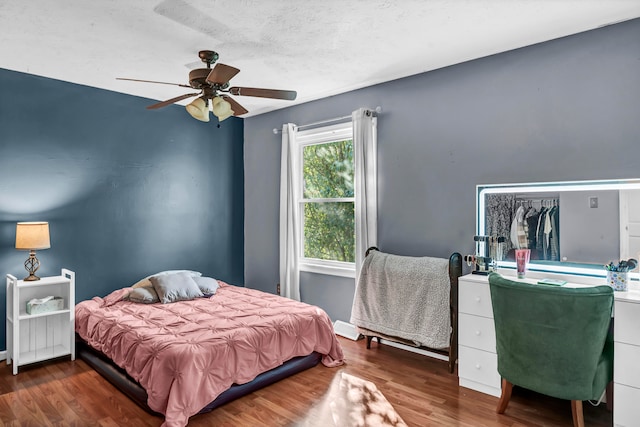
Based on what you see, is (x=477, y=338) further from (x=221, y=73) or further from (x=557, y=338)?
(x=221, y=73)

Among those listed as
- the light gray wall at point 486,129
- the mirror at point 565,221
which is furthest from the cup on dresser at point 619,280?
the light gray wall at point 486,129

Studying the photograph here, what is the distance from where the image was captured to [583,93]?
9.12 ft

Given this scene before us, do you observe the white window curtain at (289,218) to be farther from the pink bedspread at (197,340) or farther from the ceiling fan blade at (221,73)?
the ceiling fan blade at (221,73)

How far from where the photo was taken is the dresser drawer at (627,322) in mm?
2189

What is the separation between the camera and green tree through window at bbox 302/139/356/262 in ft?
14.1

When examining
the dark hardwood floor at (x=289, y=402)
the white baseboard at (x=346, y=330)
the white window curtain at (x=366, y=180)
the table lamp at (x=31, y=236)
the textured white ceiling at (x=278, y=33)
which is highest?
the textured white ceiling at (x=278, y=33)

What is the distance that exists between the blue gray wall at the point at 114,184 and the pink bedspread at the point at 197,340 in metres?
0.62

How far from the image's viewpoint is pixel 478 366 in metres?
2.84

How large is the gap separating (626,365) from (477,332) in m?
0.86

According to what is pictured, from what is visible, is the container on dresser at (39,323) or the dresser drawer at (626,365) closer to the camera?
the dresser drawer at (626,365)

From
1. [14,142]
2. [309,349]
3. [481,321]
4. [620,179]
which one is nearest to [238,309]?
[309,349]

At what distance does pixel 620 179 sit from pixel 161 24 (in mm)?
3284

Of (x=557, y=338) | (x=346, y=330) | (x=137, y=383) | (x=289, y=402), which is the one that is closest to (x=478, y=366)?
(x=557, y=338)

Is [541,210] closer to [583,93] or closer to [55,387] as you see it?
[583,93]
